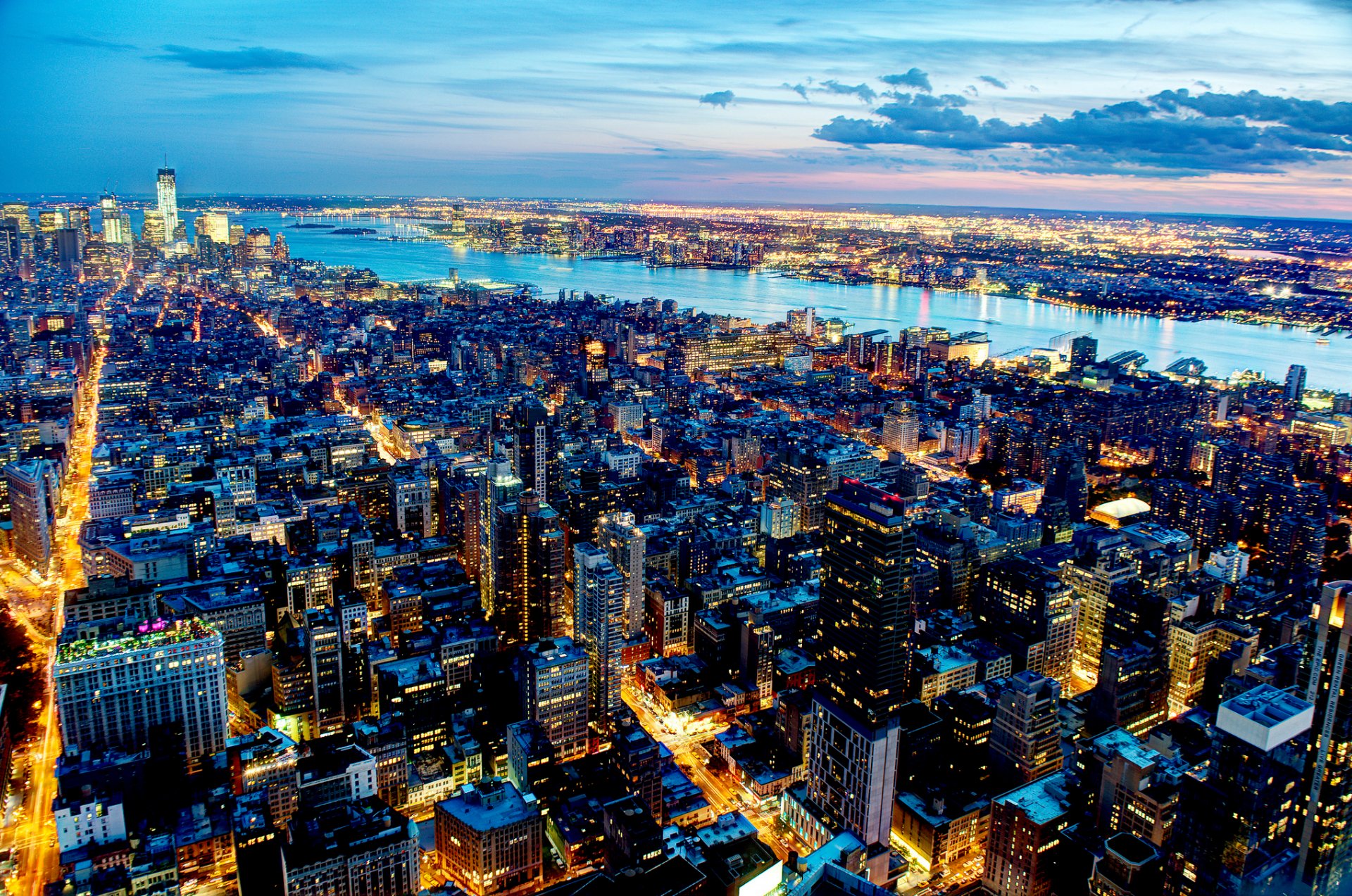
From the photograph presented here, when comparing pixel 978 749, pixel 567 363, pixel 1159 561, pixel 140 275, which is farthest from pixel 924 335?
pixel 140 275

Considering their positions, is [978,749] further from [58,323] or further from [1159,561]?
[58,323]

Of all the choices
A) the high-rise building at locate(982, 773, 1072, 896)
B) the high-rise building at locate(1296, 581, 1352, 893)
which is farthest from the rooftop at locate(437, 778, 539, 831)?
the high-rise building at locate(1296, 581, 1352, 893)

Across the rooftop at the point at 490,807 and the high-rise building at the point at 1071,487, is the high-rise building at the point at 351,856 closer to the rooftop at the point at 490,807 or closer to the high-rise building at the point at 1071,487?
the rooftop at the point at 490,807

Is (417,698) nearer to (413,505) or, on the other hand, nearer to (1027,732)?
(413,505)

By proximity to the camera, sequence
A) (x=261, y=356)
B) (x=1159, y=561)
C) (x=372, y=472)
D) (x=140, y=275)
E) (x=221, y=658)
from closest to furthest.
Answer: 1. (x=221, y=658)
2. (x=1159, y=561)
3. (x=372, y=472)
4. (x=261, y=356)
5. (x=140, y=275)

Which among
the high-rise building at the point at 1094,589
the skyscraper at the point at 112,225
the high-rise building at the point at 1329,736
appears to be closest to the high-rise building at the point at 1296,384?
the high-rise building at the point at 1094,589
